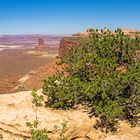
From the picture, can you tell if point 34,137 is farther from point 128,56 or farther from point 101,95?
point 128,56

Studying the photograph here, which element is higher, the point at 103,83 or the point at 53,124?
the point at 103,83

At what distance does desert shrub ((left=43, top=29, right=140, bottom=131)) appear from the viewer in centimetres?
1658

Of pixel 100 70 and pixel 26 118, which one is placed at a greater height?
pixel 100 70

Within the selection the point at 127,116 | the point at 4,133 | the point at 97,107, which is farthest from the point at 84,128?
the point at 4,133

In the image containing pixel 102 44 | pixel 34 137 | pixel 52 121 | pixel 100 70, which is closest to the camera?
pixel 34 137

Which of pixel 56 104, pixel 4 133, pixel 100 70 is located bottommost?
pixel 4 133

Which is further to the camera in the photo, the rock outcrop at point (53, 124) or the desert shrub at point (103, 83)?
the desert shrub at point (103, 83)

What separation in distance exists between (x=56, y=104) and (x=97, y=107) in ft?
6.89

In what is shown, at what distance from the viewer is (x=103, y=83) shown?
1670cm

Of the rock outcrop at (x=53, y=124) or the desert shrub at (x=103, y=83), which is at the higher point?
the desert shrub at (x=103, y=83)

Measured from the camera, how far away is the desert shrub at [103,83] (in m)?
16.6

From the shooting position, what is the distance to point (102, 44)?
62.3 ft

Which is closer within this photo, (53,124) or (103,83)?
(53,124)

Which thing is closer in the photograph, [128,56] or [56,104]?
[56,104]
